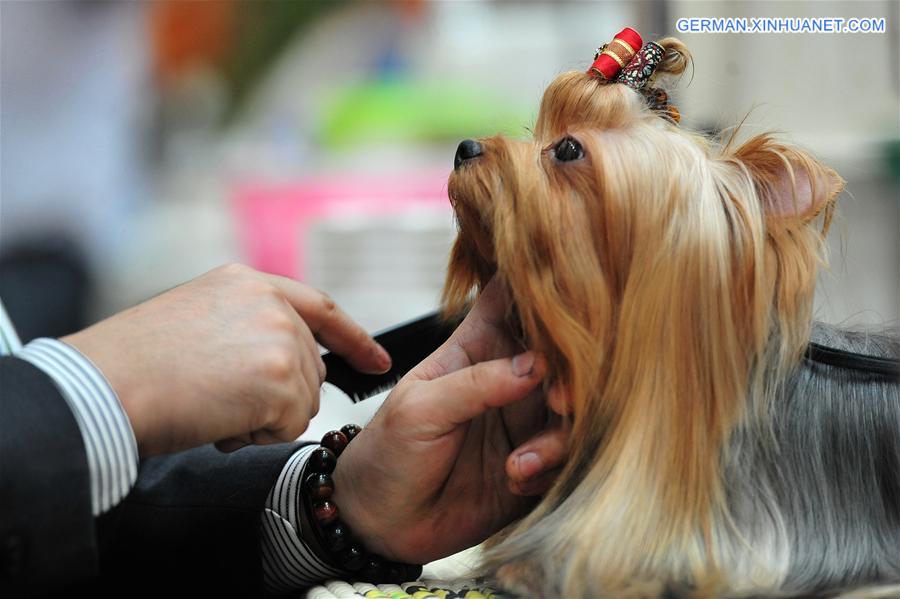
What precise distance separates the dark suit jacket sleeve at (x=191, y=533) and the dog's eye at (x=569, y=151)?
0.42 metres

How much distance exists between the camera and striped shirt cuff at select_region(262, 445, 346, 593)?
0.94 meters

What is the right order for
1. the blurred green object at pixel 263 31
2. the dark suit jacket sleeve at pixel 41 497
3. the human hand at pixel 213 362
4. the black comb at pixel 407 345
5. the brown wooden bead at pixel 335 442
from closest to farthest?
1. the dark suit jacket sleeve at pixel 41 497
2. the human hand at pixel 213 362
3. the brown wooden bead at pixel 335 442
4. the black comb at pixel 407 345
5. the blurred green object at pixel 263 31

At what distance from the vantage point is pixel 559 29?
2.54 m

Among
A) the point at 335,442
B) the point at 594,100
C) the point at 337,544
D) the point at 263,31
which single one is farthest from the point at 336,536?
the point at 263,31

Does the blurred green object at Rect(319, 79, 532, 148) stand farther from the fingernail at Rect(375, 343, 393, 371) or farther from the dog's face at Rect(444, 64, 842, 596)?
the dog's face at Rect(444, 64, 842, 596)

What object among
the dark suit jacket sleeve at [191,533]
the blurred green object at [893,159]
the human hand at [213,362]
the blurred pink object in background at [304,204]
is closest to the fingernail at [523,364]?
the human hand at [213,362]

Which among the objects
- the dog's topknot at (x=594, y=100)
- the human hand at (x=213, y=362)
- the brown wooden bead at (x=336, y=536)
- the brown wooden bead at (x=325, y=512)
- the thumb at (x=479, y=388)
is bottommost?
the brown wooden bead at (x=336, y=536)

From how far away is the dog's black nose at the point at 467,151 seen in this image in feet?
3.13

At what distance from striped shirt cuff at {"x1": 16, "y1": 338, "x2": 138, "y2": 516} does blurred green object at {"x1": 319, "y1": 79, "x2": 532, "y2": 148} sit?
2.28 meters

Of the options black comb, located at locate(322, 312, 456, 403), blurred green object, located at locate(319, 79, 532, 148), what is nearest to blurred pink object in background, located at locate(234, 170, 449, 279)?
blurred green object, located at locate(319, 79, 532, 148)

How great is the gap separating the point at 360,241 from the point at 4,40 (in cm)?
115

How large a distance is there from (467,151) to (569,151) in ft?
0.33

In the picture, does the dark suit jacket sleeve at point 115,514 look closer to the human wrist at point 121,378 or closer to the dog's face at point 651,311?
the human wrist at point 121,378

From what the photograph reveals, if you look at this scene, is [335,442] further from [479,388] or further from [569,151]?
[569,151]
